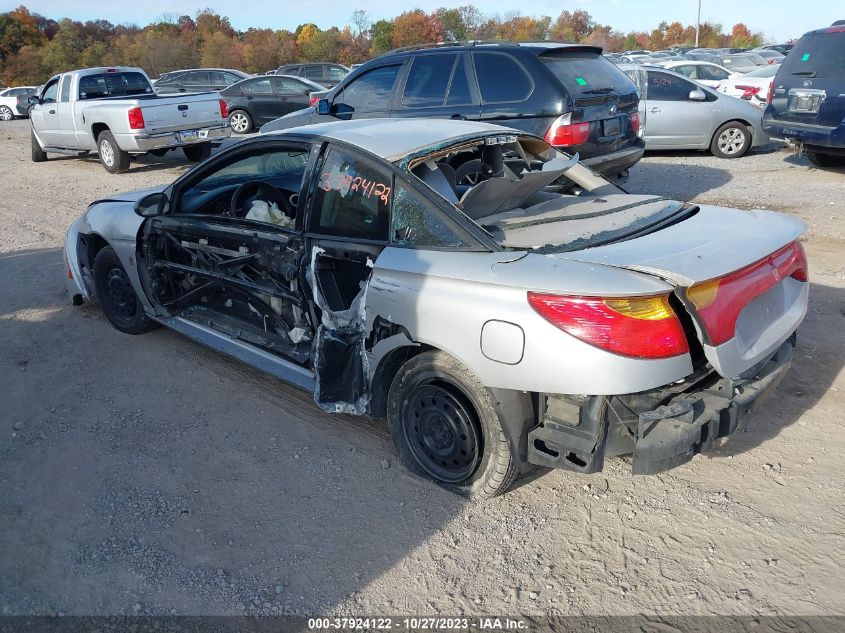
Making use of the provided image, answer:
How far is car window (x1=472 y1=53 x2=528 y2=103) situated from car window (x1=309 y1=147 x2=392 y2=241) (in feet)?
13.1

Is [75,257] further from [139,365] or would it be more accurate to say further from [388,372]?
[388,372]

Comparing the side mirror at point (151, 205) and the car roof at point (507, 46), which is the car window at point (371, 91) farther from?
the side mirror at point (151, 205)

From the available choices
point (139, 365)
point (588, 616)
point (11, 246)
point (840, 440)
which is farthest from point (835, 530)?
point (11, 246)

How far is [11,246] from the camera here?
342 inches

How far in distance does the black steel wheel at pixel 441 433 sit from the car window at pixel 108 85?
41.8 feet

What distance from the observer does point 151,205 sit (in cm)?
524

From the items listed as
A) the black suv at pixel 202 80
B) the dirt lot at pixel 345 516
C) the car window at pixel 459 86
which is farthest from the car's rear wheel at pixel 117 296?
the black suv at pixel 202 80

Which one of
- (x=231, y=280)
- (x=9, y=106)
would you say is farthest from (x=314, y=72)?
(x=231, y=280)

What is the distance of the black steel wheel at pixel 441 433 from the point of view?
11.1 ft

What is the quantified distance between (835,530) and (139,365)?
4.37 m

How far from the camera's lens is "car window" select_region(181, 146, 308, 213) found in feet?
15.0

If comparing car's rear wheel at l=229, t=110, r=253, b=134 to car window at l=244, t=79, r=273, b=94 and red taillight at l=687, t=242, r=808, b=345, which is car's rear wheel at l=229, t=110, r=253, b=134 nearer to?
car window at l=244, t=79, r=273, b=94

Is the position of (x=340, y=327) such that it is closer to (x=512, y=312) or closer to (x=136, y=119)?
(x=512, y=312)

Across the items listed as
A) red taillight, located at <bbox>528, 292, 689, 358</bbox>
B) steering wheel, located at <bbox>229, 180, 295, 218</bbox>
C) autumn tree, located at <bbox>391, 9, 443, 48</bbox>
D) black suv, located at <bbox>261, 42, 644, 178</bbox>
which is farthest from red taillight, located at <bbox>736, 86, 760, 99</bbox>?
autumn tree, located at <bbox>391, 9, 443, 48</bbox>
